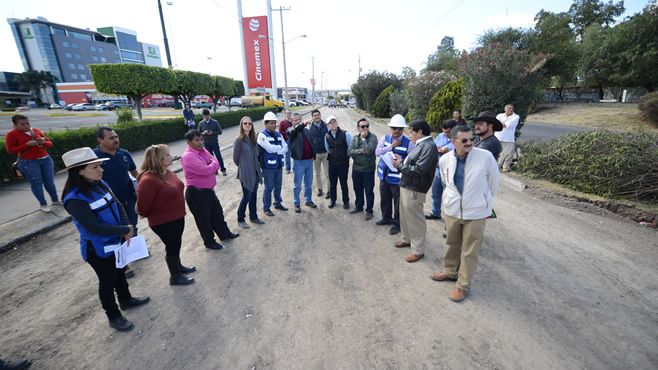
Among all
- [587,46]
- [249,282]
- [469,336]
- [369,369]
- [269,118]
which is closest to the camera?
[369,369]

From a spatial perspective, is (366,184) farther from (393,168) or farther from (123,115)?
(123,115)

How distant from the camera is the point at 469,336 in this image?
105 inches

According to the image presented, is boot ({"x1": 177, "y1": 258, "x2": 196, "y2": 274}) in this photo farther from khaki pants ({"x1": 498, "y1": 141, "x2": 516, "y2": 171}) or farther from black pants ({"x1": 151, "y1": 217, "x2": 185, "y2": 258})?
khaki pants ({"x1": 498, "y1": 141, "x2": 516, "y2": 171})

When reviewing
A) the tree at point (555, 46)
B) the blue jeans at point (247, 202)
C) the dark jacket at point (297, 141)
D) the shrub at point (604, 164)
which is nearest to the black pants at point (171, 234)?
the blue jeans at point (247, 202)

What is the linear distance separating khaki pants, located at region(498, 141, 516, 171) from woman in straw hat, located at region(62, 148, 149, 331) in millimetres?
8695

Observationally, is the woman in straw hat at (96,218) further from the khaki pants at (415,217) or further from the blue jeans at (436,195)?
the blue jeans at (436,195)

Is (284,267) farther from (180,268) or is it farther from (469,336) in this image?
(469,336)

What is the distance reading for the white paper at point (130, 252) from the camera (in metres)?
2.67

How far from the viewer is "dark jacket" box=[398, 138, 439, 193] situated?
11.7 feet

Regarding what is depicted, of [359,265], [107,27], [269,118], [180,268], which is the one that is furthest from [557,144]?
[107,27]

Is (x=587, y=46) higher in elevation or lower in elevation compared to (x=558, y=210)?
higher

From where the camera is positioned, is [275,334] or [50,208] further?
[50,208]

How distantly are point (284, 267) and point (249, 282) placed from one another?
0.51 meters

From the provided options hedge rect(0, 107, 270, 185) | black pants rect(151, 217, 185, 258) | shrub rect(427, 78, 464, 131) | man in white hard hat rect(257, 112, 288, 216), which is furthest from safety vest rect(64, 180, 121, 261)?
shrub rect(427, 78, 464, 131)
